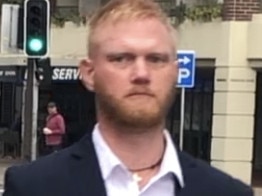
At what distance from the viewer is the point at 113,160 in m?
2.98

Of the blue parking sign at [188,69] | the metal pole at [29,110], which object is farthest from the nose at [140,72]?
the blue parking sign at [188,69]

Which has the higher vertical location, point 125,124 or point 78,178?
point 125,124

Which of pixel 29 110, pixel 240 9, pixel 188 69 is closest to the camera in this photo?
pixel 29 110

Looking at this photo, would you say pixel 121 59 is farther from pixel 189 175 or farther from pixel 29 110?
pixel 29 110

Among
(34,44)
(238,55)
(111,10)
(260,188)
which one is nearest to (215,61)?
(238,55)

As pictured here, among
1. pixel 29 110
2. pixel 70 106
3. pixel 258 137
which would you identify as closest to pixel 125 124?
pixel 29 110

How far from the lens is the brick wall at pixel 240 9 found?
84.4 feet

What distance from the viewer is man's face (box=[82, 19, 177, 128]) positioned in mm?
2936

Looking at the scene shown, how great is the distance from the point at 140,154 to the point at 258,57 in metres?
22.7

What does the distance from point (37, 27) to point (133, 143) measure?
554 inches

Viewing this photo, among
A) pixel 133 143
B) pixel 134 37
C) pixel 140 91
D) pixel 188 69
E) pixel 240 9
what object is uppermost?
pixel 240 9

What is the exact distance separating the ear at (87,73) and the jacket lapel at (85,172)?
0.16 metres

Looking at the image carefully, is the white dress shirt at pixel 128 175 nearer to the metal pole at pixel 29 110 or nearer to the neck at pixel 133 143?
the neck at pixel 133 143

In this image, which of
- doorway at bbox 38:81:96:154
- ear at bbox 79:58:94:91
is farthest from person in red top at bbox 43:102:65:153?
ear at bbox 79:58:94:91
